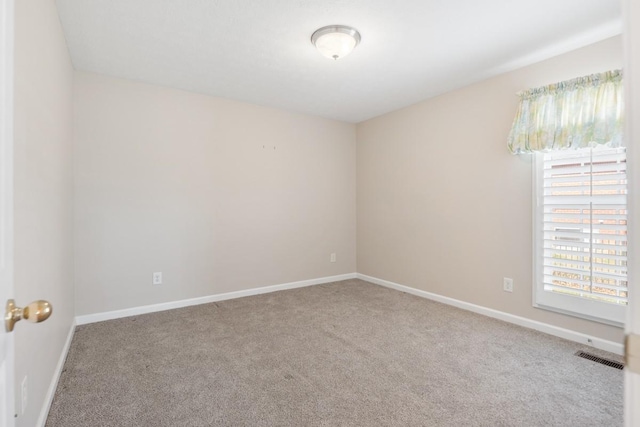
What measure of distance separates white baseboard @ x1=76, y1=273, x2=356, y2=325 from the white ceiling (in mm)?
2315

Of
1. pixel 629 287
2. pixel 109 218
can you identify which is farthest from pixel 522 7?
pixel 109 218

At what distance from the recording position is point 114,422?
63.3 inches

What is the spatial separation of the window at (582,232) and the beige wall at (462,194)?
0.12 metres

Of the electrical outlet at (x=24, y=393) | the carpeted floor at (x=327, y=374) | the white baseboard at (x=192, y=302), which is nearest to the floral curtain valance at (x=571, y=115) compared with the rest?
the carpeted floor at (x=327, y=374)

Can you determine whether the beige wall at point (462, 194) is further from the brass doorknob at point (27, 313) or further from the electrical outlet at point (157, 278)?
the brass doorknob at point (27, 313)

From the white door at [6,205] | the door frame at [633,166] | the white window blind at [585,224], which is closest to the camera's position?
the door frame at [633,166]

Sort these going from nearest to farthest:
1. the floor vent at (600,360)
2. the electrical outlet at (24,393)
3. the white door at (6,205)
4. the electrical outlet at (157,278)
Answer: the white door at (6,205)
the electrical outlet at (24,393)
the floor vent at (600,360)
the electrical outlet at (157,278)

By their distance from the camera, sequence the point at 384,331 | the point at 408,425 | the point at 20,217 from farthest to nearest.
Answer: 1. the point at 384,331
2. the point at 408,425
3. the point at 20,217

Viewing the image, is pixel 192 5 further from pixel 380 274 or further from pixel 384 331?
pixel 380 274

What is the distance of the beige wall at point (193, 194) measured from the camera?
2.98 m

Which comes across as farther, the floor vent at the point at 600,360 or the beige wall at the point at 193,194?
the beige wall at the point at 193,194

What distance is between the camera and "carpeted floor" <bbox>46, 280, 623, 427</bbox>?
1.66 metres

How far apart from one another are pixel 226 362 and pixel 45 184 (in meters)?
Result: 1.58

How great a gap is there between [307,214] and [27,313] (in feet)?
12.3
